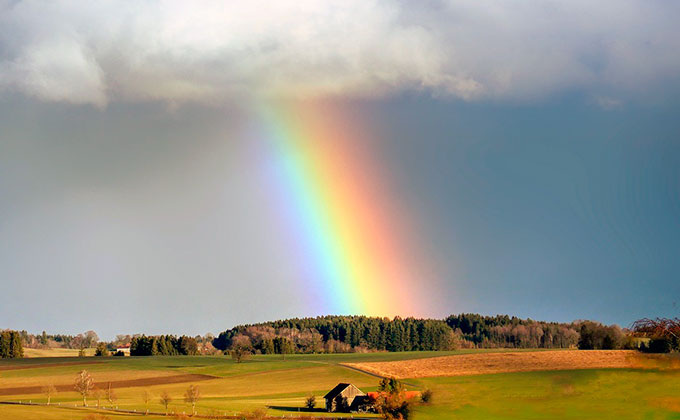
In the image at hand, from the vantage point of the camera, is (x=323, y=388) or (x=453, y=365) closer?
(x=323, y=388)

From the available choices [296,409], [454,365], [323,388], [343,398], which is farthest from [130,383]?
[454,365]

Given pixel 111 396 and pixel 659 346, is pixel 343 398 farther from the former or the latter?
pixel 659 346

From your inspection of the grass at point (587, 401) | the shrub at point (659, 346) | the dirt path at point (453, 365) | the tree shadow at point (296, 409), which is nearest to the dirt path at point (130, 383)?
the dirt path at point (453, 365)

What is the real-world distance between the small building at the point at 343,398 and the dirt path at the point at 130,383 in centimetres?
3969

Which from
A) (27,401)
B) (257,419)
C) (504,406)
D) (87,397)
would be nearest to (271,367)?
(87,397)

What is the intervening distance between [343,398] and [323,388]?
66.4ft

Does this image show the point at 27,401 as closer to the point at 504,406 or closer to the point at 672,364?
the point at 504,406

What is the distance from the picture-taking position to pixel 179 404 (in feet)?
326

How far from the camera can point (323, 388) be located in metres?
125

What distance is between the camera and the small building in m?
103

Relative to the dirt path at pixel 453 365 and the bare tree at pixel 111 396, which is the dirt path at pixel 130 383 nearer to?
the bare tree at pixel 111 396

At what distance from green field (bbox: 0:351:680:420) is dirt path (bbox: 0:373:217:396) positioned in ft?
9.65

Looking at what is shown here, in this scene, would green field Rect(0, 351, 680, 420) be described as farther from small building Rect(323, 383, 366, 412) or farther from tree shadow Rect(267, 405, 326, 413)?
small building Rect(323, 383, 366, 412)

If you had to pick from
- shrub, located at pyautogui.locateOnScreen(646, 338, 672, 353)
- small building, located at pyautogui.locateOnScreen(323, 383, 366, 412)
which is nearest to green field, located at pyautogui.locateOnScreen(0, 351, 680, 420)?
shrub, located at pyautogui.locateOnScreen(646, 338, 672, 353)
